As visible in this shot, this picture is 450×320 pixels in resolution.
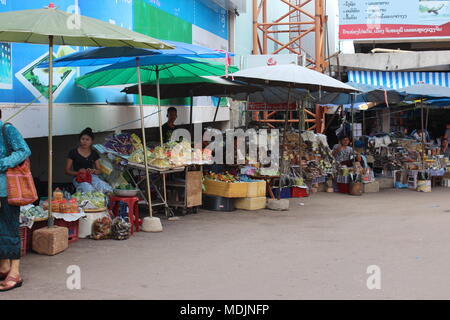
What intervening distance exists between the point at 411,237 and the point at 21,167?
5451 millimetres

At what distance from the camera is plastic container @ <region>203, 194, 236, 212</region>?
33.8ft

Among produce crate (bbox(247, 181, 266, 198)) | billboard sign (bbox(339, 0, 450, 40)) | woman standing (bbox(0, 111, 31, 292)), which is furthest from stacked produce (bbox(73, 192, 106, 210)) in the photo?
billboard sign (bbox(339, 0, 450, 40))

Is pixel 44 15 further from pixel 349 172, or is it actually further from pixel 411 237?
pixel 349 172

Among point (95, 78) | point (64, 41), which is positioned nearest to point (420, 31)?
point (95, 78)

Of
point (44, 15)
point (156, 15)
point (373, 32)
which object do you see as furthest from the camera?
point (373, 32)

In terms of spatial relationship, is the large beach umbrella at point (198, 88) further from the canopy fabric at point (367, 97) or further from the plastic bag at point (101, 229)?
the plastic bag at point (101, 229)

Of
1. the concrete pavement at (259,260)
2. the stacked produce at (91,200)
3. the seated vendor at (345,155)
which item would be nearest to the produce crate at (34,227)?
the concrete pavement at (259,260)

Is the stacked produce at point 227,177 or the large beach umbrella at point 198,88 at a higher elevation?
the large beach umbrella at point 198,88

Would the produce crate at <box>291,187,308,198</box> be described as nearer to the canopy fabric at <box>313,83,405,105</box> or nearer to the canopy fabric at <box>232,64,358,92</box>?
the canopy fabric at <box>313,83,405,105</box>

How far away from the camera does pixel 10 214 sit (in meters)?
5.41

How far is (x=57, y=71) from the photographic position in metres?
8.84

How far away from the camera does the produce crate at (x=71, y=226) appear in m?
7.22

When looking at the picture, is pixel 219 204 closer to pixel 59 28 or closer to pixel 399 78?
pixel 59 28

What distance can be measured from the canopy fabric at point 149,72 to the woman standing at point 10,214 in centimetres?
316
